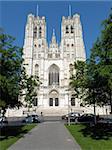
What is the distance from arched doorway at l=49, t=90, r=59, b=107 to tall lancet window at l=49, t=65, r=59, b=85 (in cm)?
413

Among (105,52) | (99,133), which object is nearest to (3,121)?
(99,133)

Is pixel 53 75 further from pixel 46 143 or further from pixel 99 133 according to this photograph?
pixel 46 143

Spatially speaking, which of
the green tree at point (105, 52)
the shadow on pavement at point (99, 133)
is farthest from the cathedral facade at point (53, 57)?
the green tree at point (105, 52)

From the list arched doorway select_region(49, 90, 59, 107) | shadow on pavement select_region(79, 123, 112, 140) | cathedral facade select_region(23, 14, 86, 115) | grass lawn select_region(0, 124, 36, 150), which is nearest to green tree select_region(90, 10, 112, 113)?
shadow on pavement select_region(79, 123, 112, 140)

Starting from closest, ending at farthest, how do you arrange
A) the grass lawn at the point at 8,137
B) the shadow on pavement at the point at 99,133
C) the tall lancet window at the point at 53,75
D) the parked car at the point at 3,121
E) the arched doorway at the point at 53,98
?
the grass lawn at the point at 8,137, the shadow on pavement at the point at 99,133, the parked car at the point at 3,121, the arched doorway at the point at 53,98, the tall lancet window at the point at 53,75

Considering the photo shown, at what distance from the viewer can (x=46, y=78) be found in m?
87.8

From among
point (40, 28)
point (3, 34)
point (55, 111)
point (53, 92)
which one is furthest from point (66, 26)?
point (3, 34)

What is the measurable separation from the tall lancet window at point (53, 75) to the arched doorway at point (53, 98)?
13.6 feet

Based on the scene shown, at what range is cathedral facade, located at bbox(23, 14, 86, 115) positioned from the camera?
84125 mm

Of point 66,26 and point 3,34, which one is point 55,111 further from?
point 3,34

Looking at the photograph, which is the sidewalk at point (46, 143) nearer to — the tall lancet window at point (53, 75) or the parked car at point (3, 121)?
the parked car at point (3, 121)

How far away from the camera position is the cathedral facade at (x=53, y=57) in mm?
84125

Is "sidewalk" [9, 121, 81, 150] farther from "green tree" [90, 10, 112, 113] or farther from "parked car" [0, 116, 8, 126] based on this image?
"parked car" [0, 116, 8, 126]

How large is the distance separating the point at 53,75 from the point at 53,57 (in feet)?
22.3
